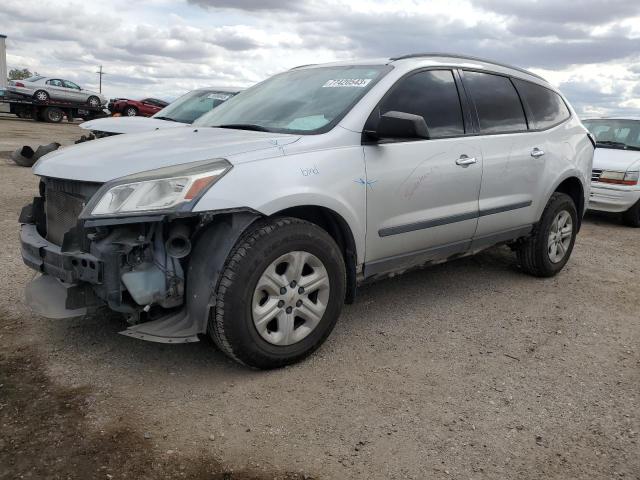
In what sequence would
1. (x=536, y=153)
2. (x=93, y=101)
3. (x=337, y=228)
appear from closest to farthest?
1. (x=337, y=228)
2. (x=536, y=153)
3. (x=93, y=101)

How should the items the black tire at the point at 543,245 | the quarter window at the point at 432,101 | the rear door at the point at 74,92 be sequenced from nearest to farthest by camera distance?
the quarter window at the point at 432,101 → the black tire at the point at 543,245 → the rear door at the point at 74,92

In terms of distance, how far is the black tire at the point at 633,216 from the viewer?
840 centimetres

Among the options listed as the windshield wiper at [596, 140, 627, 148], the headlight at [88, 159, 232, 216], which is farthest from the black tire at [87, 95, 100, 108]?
the headlight at [88, 159, 232, 216]

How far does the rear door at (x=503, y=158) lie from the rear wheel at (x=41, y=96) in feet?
85.2

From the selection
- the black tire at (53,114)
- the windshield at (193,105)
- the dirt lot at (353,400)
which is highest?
the black tire at (53,114)

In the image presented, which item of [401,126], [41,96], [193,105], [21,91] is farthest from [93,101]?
[401,126]

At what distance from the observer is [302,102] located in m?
3.85

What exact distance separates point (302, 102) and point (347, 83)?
323 millimetres

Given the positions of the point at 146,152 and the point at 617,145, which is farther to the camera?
the point at 617,145

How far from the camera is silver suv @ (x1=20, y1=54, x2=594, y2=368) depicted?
284 centimetres

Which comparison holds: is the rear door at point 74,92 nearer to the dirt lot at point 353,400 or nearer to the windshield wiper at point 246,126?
the dirt lot at point 353,400

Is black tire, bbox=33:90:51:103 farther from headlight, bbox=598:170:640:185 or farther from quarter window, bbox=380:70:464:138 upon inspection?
quarter window, bbox=380:70:464:138

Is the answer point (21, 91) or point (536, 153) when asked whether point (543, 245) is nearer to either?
point (536, 153)

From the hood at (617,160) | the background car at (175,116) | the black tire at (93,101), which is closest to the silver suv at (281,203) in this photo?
the background car at (175,116)
